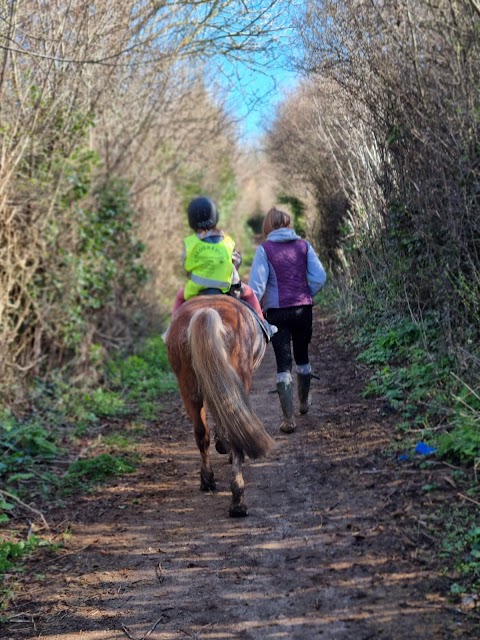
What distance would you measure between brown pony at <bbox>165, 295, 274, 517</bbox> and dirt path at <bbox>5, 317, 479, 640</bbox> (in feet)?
1.55

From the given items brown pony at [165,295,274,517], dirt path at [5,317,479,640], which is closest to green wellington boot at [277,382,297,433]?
dirt path at [5,317,479,640]

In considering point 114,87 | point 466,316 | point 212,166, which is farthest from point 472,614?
point 212,166

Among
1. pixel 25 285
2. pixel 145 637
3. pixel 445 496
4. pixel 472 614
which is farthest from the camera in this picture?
pixel 25 285

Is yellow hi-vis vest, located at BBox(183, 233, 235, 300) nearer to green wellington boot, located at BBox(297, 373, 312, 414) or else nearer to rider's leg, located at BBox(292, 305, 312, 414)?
rider's leg, located at BBox(292, 305, 312, 414)

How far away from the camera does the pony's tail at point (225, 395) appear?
16.0ft

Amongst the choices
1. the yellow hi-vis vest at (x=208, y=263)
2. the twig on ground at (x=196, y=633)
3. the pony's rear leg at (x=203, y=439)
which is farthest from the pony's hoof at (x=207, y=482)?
the twig on ground at (x=196, y=633)

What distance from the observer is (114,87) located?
1088 cm

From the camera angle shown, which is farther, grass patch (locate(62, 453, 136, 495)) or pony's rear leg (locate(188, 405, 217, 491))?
grass patch (locate(62, 453, 136, 495))

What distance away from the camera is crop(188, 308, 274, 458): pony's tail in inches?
192

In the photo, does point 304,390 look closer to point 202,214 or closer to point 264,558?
point 202,214

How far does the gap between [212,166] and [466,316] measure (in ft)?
57.6

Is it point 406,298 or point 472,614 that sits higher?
point 406,298

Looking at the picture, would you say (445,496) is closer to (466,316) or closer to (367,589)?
(367,589)

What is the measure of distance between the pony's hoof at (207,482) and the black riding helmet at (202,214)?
2.14 m
